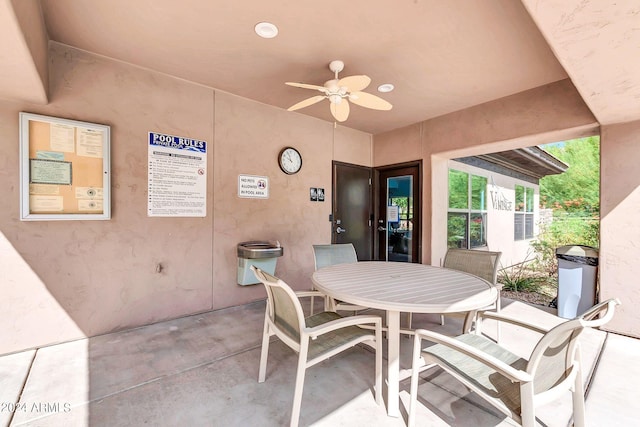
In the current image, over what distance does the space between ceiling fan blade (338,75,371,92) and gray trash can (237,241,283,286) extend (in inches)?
83.2

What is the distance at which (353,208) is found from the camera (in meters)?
5.07

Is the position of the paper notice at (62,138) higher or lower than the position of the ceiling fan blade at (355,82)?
lower

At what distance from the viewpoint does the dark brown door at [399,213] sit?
15.4 ft

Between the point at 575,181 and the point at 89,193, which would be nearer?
the point at 89,193

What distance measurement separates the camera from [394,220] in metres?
5.12

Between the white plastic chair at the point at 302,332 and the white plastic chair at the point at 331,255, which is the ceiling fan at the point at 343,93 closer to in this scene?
the white plastic chair at the point at 331,255

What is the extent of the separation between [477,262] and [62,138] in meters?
4.18

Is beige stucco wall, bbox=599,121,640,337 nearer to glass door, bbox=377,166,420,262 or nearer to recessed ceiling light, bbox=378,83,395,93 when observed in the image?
glass door, bbox=377,166,420,262

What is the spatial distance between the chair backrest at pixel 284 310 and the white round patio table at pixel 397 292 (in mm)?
333

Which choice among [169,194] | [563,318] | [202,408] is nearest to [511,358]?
[202,408]

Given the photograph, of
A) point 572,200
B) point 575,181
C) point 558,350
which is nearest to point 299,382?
point 558,350

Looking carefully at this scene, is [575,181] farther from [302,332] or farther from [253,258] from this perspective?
[302,332]

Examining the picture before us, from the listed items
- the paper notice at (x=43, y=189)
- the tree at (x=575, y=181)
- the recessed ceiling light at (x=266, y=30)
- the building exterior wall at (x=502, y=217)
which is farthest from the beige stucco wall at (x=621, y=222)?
the tree at (x=575, y=181)

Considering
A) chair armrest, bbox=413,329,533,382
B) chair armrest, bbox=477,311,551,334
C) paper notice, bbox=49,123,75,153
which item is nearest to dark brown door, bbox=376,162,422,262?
chair armrest, bbox=477,311,551,334
